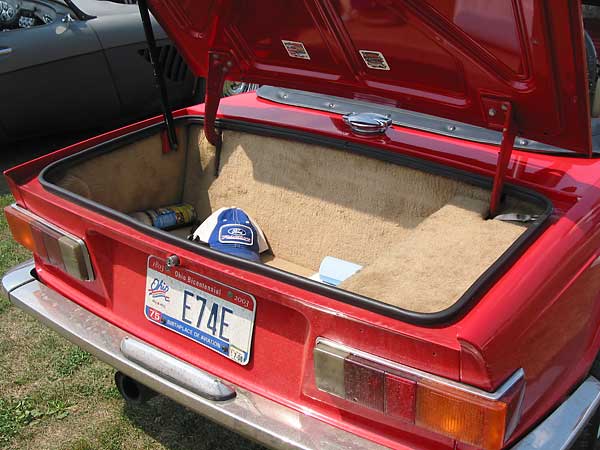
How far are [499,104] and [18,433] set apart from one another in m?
2.01

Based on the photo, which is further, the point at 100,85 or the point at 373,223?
the point at 100,85

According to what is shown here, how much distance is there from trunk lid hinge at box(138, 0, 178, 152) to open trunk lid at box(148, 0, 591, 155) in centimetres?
4

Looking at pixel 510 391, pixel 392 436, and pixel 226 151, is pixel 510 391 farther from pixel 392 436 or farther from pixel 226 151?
pixel 226 151

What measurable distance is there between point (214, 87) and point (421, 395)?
150 centimetres

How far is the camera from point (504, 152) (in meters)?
1.73

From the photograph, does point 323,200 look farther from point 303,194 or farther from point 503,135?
point 503,135

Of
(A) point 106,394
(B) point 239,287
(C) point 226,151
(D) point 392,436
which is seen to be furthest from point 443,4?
(A) point 106,394

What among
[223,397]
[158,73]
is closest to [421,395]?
[223,397]

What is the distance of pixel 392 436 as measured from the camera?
1.43 metres

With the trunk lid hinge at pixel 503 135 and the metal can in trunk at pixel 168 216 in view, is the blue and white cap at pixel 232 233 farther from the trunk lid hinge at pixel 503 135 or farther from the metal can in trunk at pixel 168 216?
the trunk lid hinge at pixel 503 135

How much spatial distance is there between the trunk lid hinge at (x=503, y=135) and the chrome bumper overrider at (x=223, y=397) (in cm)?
55

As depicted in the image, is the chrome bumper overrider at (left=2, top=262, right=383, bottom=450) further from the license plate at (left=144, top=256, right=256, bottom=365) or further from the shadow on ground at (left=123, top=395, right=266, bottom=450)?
the shadow on ground at (left=123, top=395, right=266, bottom=450)

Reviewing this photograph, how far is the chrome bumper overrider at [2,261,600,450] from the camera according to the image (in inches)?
57.1

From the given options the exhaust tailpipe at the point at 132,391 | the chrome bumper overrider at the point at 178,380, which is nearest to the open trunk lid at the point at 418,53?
the chrome bumper overrider at the point at 178,380
